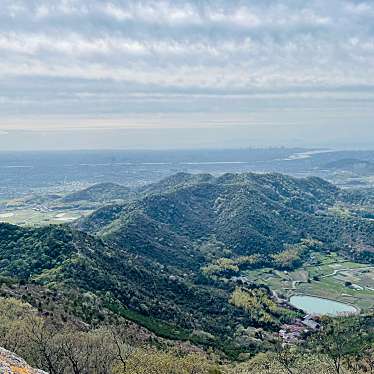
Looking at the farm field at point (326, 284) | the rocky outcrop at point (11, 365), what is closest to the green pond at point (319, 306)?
the farm field at point (326, 284)

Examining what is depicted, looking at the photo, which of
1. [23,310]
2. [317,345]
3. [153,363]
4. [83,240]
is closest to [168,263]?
[83,240]

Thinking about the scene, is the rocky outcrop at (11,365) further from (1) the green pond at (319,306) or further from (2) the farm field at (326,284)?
(2) the farm field at (326,284)

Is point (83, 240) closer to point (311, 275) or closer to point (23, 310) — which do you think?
point (23, 310)

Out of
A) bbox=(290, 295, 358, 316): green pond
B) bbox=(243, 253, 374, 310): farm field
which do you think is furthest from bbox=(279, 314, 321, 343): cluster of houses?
bbox=(243, 253, 374, 310): farm field

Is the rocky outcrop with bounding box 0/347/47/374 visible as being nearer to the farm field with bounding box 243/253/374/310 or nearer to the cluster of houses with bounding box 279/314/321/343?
the cluster of houses with bounding box 279/314/321/343

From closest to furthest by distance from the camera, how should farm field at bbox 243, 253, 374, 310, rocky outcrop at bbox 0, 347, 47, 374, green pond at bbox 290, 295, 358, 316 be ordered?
rocky outcrop at bbox 0, 347, 47, 374 → green pond at bbox 290, 295, 358, 316 → farm field at bbox 243, 253, 374, 310

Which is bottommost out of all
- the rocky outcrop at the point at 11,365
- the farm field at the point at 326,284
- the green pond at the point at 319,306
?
the green pond at the point at 319,306

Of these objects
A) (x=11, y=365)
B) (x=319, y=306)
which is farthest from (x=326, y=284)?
(x=11, y=365)

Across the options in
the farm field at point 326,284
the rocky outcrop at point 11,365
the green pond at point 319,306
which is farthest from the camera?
the farm field at point 326,284
